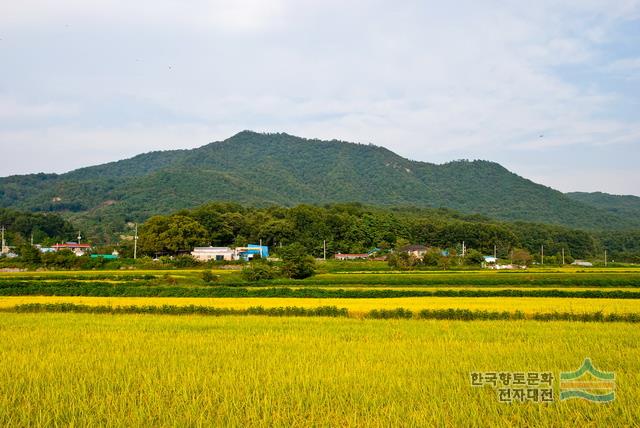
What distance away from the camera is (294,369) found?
30.0 feet

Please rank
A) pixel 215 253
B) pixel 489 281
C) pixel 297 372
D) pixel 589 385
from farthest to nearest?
pixel 215 253, pixel 489 281, pixel 297 372, pixel 589 385

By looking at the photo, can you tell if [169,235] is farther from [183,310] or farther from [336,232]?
[183,310]

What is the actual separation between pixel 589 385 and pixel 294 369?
4753 mm

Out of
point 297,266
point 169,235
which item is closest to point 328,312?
point 297,266

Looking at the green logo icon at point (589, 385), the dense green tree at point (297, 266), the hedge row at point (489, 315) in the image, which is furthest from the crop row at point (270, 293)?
the green logo icon at point (589, 385)

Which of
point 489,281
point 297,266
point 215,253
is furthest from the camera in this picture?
point 215,253

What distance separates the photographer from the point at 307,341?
1243 cm

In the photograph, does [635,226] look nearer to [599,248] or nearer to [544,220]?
[544,220]

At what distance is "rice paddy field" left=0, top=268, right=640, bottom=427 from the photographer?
6.67m

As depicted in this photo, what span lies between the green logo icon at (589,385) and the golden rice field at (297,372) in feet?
0.66

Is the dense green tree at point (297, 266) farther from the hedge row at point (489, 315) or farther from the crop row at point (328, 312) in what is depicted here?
the hedge row at point (489, 315)

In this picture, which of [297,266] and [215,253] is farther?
[215,253]

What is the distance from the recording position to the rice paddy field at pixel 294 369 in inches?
263

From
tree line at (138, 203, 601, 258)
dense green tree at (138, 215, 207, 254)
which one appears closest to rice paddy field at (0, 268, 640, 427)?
dense green tree at (138, 215, 207, 254)
